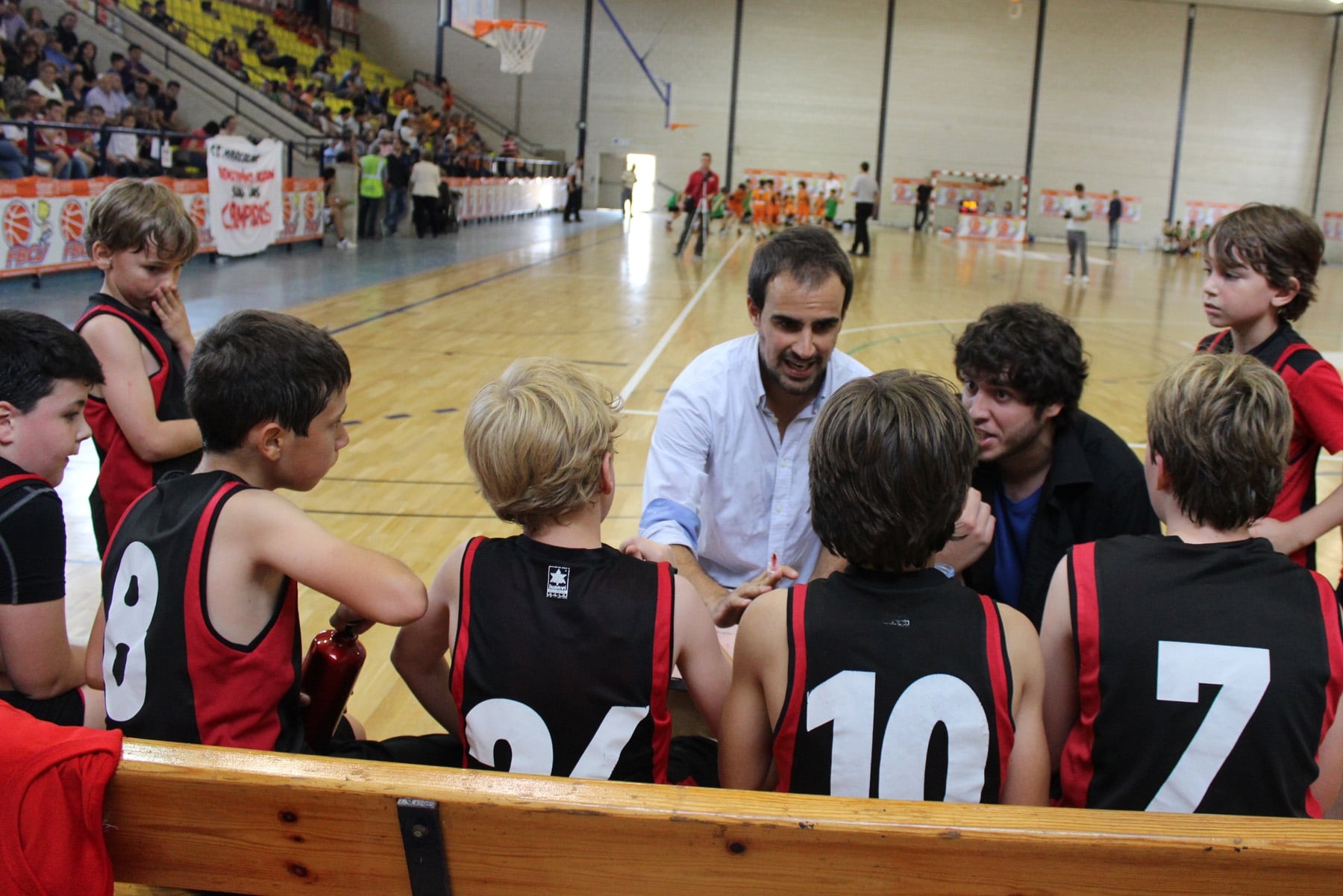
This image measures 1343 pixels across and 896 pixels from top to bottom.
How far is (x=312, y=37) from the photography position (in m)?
25.0

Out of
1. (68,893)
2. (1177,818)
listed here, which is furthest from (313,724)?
(1177,818)

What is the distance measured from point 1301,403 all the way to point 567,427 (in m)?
1.72

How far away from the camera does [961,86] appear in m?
28.6

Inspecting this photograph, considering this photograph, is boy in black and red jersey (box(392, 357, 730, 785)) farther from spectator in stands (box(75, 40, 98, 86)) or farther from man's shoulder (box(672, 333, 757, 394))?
spectator in stands (box(75, 40, 98, 86))

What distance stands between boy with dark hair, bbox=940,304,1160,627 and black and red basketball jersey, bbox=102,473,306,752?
124 cm

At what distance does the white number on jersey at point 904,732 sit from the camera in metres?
1.32

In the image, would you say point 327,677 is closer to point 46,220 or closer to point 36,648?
point 36,648

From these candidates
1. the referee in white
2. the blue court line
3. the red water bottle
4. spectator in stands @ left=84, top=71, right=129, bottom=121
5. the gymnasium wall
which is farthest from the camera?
the gymnasium wall

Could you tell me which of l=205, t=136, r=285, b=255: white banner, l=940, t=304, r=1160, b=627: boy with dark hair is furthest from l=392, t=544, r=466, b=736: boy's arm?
l=205, t=136, r=285, b=255: white banner

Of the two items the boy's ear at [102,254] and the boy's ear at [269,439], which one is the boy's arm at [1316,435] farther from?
the boy's ear at [102,254]

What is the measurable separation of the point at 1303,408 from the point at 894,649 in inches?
59.5

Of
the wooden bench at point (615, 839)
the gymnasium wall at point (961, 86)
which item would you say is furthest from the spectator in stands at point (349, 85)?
the wooden bench at point (615, 839)

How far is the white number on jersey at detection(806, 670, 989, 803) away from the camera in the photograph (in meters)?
1.32

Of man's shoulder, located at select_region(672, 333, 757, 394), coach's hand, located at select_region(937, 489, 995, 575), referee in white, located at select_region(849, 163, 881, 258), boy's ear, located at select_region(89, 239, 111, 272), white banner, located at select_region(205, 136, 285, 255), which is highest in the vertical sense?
referee in white, located at select_region(849, 163, 881, 258)
